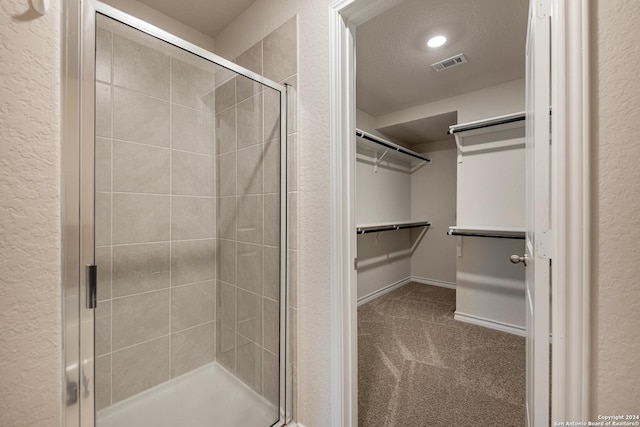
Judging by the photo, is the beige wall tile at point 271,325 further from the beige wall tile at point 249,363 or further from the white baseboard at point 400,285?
the white baseboard at point 400,285

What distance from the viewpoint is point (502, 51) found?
2.08 metres

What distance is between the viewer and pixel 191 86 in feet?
4.77

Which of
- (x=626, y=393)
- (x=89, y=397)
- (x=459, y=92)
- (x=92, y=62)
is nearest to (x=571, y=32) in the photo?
(x=626, y=393)

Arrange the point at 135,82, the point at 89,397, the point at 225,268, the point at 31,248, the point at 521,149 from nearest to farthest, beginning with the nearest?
1. the point at 31,248
2. the point at 89,397
3. the point at 135,82
4. the point at 225,268
5. the point at 521,149

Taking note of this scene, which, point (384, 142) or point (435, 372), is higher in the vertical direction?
point (384, 142)

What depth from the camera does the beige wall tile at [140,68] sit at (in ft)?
3.69

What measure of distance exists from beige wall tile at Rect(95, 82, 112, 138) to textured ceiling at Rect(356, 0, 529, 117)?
156cm

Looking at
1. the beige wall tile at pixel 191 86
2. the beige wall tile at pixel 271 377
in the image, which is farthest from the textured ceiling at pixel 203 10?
the beige wall tile at pixel 271 377

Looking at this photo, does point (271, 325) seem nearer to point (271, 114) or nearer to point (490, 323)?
point (271, 114)

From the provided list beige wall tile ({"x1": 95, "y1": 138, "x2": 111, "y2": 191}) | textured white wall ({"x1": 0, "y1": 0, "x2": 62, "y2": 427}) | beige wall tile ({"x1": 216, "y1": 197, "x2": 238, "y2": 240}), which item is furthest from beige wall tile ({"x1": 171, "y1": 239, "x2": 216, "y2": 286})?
textured white wall ({"x1": 0, "y1": 0, "x2": 62, "y2": 427})

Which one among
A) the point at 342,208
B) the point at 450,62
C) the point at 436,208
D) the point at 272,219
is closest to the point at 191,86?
the point at 272,219

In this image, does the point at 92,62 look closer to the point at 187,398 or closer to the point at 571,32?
the point at 571,32

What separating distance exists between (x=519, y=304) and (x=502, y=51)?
7.07 feet

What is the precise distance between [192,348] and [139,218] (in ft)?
2.70
